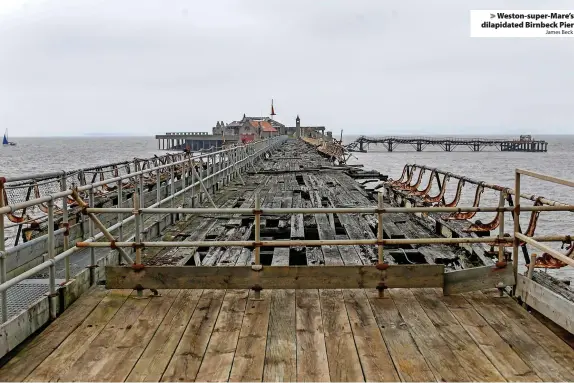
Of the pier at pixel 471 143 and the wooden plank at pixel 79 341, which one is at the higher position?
the wooden plank at pixel 79 341

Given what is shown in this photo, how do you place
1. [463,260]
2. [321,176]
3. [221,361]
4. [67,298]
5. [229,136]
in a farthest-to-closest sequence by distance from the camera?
[229,136] → [321,176] → [463,260] → [67,298] → [221,361]

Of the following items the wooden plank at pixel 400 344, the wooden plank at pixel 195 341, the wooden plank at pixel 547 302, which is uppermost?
the wooden plank at pixel 547 302

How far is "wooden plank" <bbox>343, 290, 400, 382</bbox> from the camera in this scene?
161 inches

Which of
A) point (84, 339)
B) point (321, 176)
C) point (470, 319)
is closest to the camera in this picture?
point (84, 339)

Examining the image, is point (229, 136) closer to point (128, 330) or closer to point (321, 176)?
point (321, 176)

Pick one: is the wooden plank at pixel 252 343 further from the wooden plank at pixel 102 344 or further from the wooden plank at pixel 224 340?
the wooden plank at pixel 102 344

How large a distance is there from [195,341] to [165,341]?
0.27m

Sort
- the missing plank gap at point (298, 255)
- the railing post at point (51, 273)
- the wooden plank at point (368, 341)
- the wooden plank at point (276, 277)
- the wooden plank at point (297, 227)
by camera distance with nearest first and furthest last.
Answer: the wooden plank at point (368, 341) < the railing post at point (51, 273) < the wooden plank at point (276, 277) < the missing plank gap at point (298, 255) < the wooden plank at point (297, 227)

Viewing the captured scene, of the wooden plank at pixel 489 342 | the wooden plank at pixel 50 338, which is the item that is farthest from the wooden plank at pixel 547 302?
the wooden plank at pixel 50 338

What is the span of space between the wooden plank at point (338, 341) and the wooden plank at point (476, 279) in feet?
4.04

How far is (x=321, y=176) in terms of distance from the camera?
74.1 ft

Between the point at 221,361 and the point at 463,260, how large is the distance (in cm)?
471

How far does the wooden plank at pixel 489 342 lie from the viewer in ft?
13.4

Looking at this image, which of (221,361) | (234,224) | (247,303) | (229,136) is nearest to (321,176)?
(234,224)
